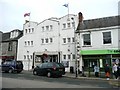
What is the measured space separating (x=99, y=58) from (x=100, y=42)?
2.78 metres

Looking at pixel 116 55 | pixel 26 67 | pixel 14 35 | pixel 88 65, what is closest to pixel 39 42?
pixel 26 67

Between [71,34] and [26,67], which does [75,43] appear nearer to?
[71,34]

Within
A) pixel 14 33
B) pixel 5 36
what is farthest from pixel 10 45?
pixel 5 36

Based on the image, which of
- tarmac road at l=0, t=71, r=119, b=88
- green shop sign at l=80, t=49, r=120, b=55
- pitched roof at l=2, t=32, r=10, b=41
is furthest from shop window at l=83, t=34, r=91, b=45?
pitched roof at l=2, t=32, r=10, b=41

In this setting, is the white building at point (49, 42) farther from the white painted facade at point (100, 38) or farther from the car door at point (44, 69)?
the car door at point (44, 69)

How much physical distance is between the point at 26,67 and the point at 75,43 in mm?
11923

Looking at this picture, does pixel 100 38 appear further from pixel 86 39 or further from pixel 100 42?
pixel 86 39

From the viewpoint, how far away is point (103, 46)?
29.2m

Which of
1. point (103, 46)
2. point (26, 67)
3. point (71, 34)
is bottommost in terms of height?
point (26, 67)

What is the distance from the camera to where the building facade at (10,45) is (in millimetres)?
41753

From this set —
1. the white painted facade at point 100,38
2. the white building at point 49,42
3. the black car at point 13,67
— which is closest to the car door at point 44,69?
the black car at point 13,67

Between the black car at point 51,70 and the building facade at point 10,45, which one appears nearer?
the black car at point 51,70

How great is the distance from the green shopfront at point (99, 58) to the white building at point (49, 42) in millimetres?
3527

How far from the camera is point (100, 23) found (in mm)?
30859
